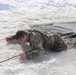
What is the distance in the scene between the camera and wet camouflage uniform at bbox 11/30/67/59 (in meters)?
4.07

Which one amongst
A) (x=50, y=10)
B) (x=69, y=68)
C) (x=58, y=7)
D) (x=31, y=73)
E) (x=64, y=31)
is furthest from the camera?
(x=58, y=7)

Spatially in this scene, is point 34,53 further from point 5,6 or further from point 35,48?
point 5,6

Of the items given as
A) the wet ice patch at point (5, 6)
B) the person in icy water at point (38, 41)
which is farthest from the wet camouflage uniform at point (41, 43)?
the wet ice patch at point (5, 6)

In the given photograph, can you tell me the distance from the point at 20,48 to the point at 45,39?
0.58 meters

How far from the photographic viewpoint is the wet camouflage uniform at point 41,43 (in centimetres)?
407

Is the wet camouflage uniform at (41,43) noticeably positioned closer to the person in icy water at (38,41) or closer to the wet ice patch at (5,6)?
the person in icy water at (38,41)

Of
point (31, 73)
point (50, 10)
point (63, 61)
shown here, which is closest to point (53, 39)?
point (63, 61)

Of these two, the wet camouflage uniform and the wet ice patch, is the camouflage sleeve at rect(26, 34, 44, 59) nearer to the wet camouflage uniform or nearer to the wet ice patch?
the wet camouflage uniform

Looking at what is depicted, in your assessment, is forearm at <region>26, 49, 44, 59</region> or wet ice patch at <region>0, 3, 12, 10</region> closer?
forearm at <region>26, 49, 44, 59</region>

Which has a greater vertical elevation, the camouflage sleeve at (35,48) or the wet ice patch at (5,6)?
the wet ice patch at (5,6)

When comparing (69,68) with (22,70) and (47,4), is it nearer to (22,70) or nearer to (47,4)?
(22,70)

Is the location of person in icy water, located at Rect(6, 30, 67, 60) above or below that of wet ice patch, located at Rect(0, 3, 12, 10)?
below

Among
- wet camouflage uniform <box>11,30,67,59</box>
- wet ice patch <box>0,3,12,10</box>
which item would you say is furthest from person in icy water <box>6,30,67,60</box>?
wet ice patch <box>0,3,12,10</box>

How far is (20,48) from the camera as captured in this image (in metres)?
4.64
